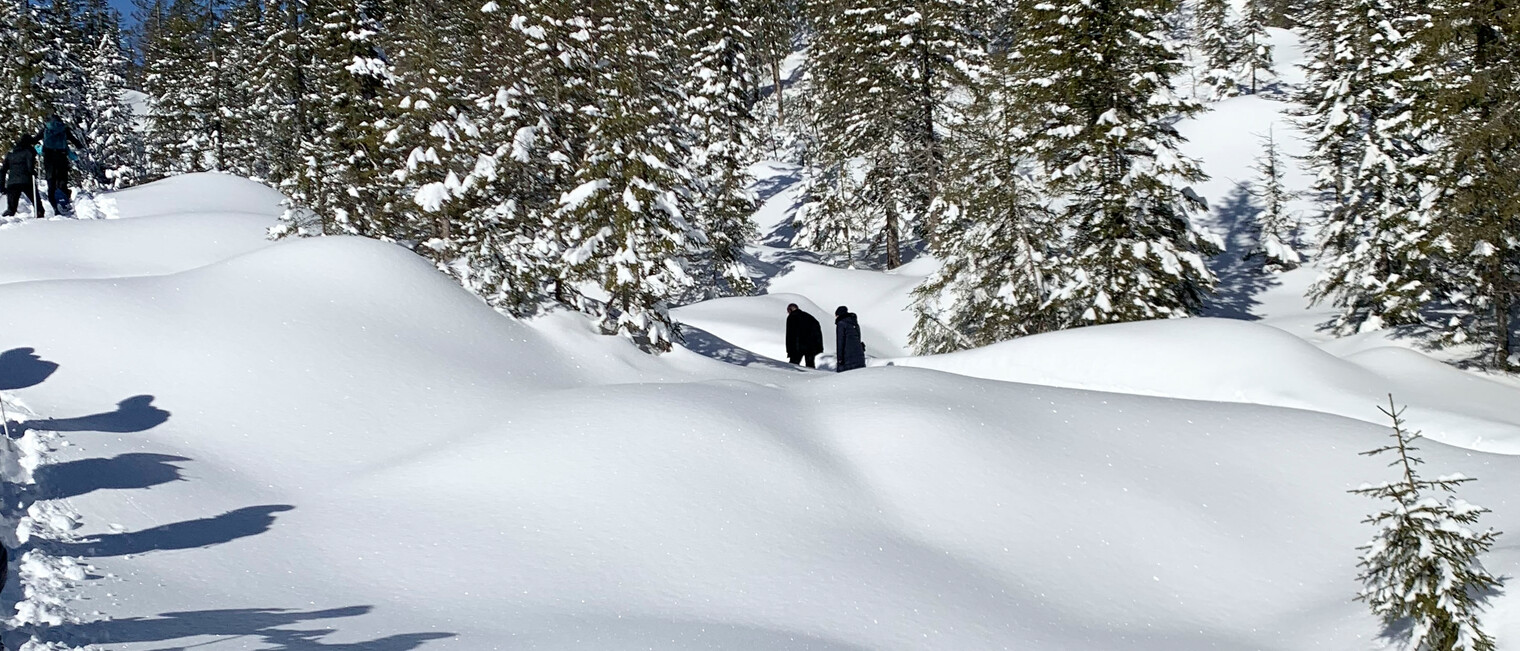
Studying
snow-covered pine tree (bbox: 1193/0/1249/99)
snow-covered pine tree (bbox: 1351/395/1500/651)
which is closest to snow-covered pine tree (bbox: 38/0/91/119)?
snow-covered pine tree (bbox: 1351/395/1500/651)

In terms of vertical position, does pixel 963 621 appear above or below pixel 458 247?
below

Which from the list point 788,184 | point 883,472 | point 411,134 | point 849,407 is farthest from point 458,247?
point 788,184

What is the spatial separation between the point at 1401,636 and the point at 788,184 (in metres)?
48.4

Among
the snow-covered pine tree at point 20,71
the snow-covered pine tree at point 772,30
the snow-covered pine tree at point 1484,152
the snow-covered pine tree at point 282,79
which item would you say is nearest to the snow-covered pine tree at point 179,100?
the snow-covered pine tree at point 282,79

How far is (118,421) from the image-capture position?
27.7 ft

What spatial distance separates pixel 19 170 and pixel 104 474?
1490cm

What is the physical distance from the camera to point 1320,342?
25.9 meters

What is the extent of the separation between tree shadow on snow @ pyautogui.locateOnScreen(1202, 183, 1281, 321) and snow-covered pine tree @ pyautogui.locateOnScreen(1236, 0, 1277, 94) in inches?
881

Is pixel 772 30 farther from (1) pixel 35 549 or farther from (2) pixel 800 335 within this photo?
(1) pixel 35 549

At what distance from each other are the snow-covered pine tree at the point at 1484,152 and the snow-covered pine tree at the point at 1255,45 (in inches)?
1647

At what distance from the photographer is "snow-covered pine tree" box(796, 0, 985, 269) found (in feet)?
103

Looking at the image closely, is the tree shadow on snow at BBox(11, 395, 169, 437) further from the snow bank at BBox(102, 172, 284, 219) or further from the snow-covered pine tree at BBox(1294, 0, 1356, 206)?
the snow-covered pine tree at BBox(1294, 0, 1356, 206)

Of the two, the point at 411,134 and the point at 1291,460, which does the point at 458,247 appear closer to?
the point at 411,134

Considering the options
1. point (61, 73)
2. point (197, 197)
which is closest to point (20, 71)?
point (61, 73)
